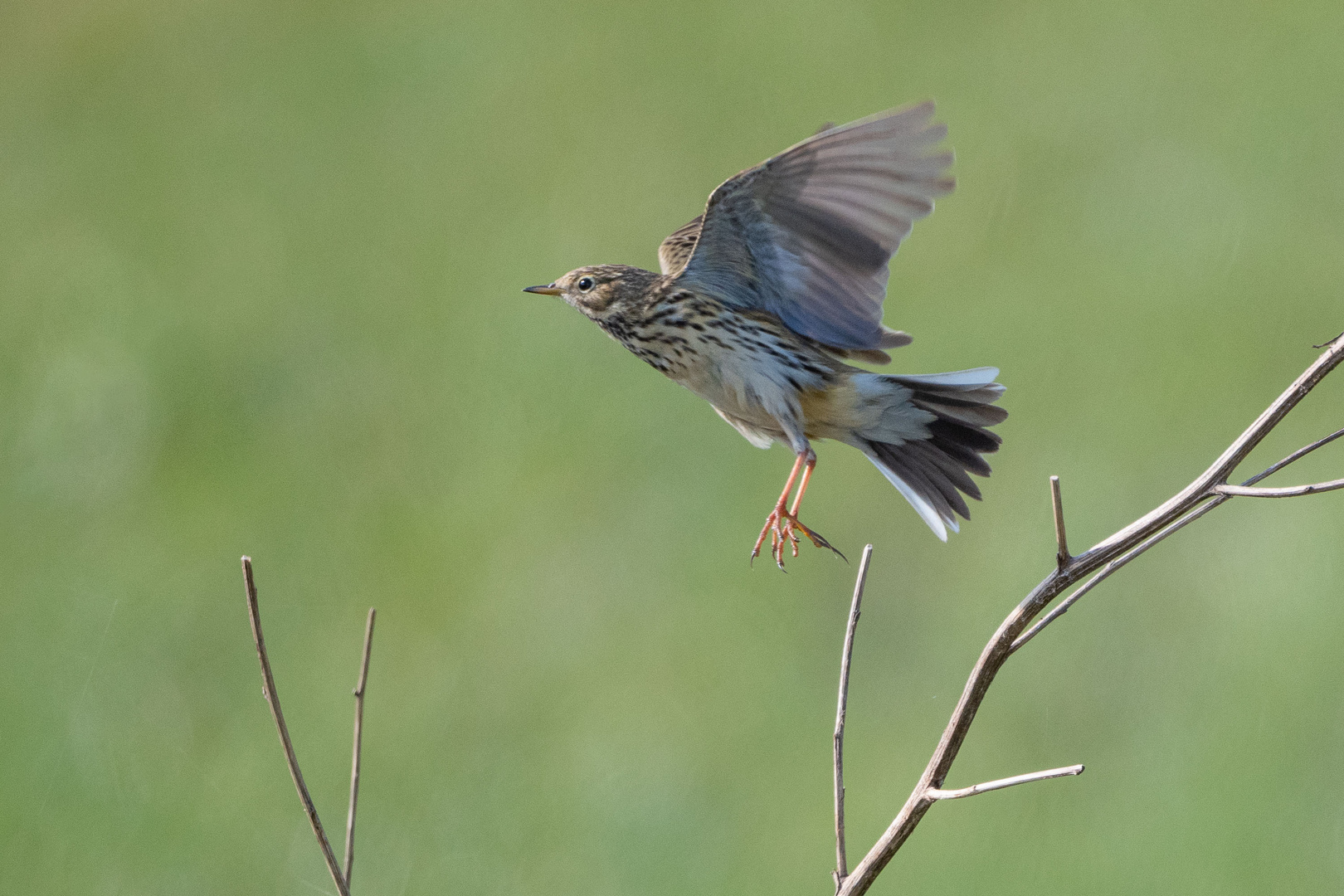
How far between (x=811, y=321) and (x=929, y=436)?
0.34 m

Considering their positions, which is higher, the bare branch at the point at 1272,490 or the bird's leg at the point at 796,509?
the bare branch at the point at 1272,490

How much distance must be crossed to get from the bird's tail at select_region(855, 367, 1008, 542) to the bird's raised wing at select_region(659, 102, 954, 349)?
0.11 m

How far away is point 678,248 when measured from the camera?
11.3ft

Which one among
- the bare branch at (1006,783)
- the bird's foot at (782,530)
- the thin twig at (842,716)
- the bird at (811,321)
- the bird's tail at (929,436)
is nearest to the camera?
the bare branch at (1006,783)

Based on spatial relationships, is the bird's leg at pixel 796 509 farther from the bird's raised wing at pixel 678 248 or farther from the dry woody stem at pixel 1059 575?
the bird's raised wing at pixel 678 248

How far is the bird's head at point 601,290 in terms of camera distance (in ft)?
10.2

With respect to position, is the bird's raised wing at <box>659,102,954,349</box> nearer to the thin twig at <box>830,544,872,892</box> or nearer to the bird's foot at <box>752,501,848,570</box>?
the bird's foot at <box>752,501,848,570</box>

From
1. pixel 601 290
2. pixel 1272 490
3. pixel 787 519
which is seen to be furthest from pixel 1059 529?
pixel 601 290

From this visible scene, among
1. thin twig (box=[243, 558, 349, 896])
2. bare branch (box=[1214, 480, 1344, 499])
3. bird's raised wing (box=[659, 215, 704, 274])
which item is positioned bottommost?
thin twig (box=[243, 558, 349, 896])

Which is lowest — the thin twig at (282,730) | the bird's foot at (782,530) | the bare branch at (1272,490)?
the thin twig at (282,730)

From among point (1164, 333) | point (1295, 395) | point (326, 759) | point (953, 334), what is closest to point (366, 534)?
point (326, 759)

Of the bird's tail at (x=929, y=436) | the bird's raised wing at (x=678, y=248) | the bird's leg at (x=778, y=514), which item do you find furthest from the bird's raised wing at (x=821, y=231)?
the bird's leg at (x=778, y=514)

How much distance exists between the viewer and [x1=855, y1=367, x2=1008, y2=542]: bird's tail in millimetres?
2910

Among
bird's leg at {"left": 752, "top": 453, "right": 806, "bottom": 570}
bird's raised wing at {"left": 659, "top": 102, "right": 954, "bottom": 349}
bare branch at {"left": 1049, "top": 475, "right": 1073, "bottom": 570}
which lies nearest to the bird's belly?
bird's raised wing at {"left": 659, "top": 102, "right": 954, "bottom": 349}
